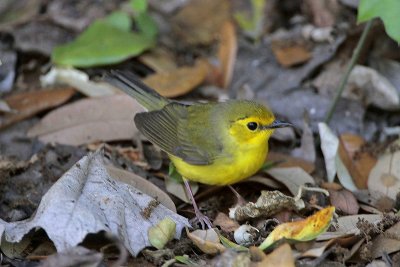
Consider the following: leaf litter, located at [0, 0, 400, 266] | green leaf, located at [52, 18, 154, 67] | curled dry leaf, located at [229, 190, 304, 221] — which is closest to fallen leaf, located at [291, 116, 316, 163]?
leaf litter, located at [0, 0, 400, 266]

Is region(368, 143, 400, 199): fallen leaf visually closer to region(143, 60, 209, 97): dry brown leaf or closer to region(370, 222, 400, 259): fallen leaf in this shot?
region(370, 222, 400, 259): fallen leaf

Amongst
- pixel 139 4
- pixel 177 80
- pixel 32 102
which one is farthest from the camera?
pixel 139 4

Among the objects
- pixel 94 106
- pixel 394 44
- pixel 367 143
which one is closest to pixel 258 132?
pixel 367 143

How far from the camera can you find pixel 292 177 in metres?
5.58

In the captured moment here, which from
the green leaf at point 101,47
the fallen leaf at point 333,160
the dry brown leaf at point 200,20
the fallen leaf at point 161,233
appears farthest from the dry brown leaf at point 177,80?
the fallen leaf at point 161,233

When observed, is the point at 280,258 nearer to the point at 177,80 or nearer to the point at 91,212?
the point at 91,212

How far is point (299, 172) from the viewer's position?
5637mm

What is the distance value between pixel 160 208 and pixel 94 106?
162cm

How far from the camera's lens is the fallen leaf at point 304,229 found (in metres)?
4.30

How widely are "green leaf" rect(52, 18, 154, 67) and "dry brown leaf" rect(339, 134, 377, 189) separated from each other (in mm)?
2189

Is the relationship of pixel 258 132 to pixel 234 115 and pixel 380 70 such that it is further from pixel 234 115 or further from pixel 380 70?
pixel 380 70

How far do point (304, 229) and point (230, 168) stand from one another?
1149 millimetres

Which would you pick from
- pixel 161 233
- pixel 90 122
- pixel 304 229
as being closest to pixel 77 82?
pixel 90 122

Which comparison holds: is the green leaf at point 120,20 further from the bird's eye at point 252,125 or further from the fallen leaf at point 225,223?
the fallen leaf at point 225,223
